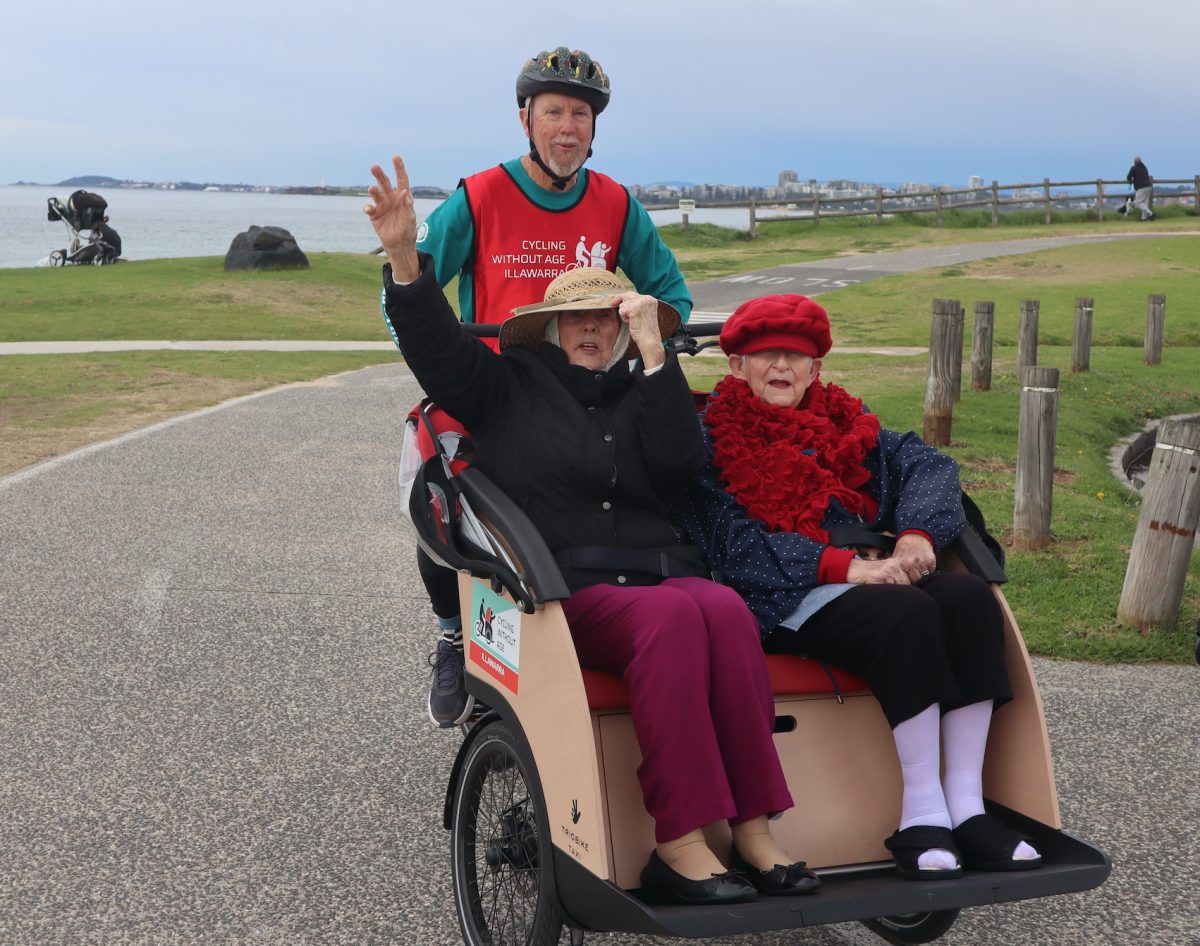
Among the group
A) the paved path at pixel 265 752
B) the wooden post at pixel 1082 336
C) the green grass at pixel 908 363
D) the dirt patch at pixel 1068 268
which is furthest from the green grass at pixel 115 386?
the dirt patch at pixel 1068 268

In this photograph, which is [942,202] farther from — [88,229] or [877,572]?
[877,572]

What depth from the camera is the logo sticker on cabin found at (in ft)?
10.1

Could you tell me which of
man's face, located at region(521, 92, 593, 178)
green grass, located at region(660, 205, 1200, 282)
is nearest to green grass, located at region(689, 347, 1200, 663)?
man's face, located at region(521, 92, 593, 178)

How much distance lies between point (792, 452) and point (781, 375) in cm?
26

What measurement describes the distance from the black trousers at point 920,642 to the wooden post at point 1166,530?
2.92 m

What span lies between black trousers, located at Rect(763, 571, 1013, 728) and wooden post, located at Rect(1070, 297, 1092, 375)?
12.1 m

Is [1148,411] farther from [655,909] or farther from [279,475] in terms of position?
[655,909]

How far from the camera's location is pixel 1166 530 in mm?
5746

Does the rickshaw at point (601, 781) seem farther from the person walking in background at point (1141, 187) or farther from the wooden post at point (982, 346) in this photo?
the person walking in background at point (1141, 187)

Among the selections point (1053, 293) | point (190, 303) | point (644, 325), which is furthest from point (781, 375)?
point (1053, 293)

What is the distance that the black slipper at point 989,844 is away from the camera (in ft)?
9.43

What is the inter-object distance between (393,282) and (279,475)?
244 inches

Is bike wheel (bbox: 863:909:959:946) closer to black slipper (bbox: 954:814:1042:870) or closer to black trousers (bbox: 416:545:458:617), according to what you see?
black slipper (bbox: 954:814:1042:870)

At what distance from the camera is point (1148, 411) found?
13.1m
